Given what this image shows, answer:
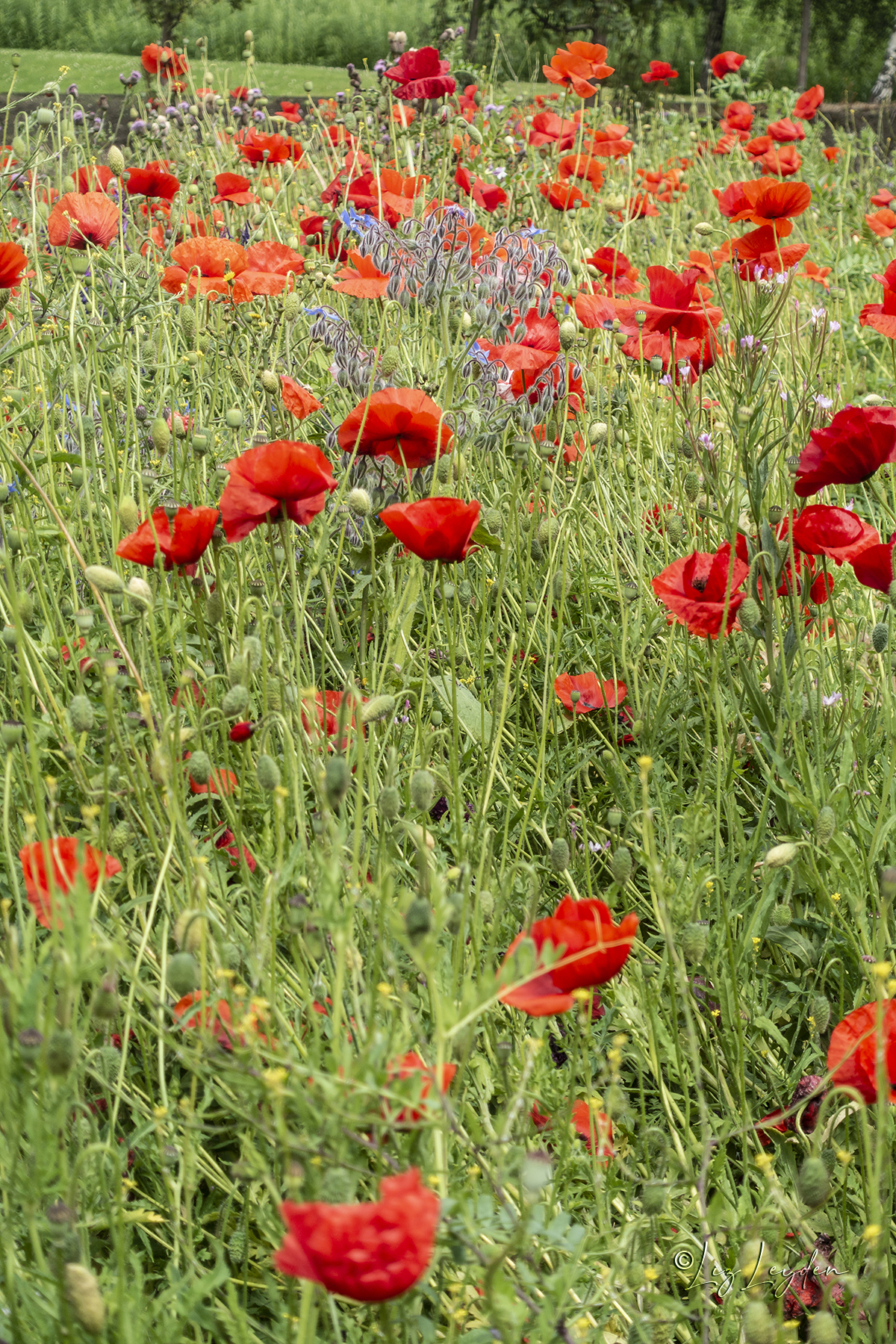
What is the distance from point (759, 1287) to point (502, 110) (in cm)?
498

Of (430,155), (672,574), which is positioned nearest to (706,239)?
(430,155)

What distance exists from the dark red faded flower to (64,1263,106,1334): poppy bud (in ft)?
0.53

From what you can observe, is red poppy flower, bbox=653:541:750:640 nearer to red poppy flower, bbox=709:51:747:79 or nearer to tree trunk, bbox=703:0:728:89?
red poppy flower, bbox=709:51:747:79

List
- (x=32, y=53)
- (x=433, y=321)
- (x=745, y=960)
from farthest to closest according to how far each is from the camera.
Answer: (x=32, y=53), (x=433, y=321), (x=745, y=960)

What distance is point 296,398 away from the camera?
5.89ft

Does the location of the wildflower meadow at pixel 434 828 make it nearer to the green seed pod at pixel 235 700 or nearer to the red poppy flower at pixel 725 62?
the green seed pod at pixel 235 700

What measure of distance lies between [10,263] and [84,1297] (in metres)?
1.35

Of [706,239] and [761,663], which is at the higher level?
[706,239]

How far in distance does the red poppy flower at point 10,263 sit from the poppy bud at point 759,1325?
1.50 meters

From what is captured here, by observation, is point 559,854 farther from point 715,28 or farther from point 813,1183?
point 715,28

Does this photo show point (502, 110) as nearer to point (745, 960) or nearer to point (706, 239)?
point (706, 239)

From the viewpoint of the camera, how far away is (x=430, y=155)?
3842mm

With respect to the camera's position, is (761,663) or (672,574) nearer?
(672,574)

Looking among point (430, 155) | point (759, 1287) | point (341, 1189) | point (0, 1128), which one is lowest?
point (759, 1287)
